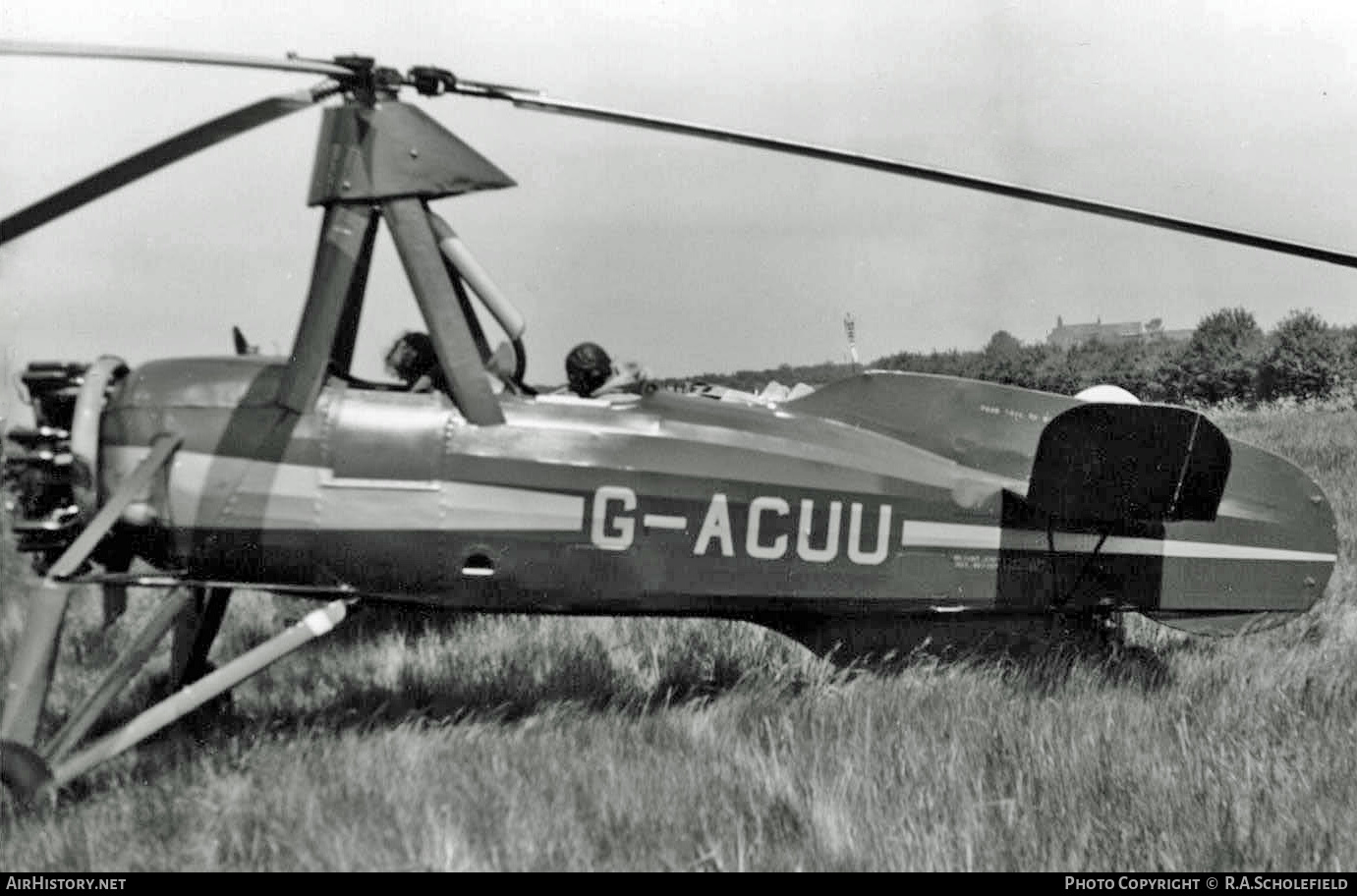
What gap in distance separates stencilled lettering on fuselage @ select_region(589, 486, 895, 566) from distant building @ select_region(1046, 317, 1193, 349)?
6345 centimetres

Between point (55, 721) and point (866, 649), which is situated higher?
point (866, 649)

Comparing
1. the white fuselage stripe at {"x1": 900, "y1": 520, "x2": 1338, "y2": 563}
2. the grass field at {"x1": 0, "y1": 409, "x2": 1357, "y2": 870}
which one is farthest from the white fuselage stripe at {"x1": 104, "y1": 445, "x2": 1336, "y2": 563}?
the white fuselage stripe at {"x1": 900, "y1": 520, "x2": 1338, "y2": 563}

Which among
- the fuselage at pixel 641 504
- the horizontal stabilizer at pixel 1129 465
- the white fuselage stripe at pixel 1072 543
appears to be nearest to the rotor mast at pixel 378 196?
the fuselage at pixel 641 504

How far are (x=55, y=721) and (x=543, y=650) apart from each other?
2.53 meters

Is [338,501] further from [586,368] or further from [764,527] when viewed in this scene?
[764,527]

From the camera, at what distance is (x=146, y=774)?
4.52 metres

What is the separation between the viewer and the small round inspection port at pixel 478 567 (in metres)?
4.85

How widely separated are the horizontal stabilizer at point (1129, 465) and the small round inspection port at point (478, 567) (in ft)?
8.56

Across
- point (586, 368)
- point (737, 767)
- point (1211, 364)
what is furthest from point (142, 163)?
point (1211, 364)

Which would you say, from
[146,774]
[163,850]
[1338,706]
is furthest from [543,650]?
[1338,706]

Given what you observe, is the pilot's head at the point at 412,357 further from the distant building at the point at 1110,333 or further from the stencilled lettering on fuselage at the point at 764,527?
the distant building at the point at 1110,333

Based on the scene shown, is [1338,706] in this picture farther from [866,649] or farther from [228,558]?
[228,558]

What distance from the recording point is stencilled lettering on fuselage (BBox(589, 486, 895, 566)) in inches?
196
